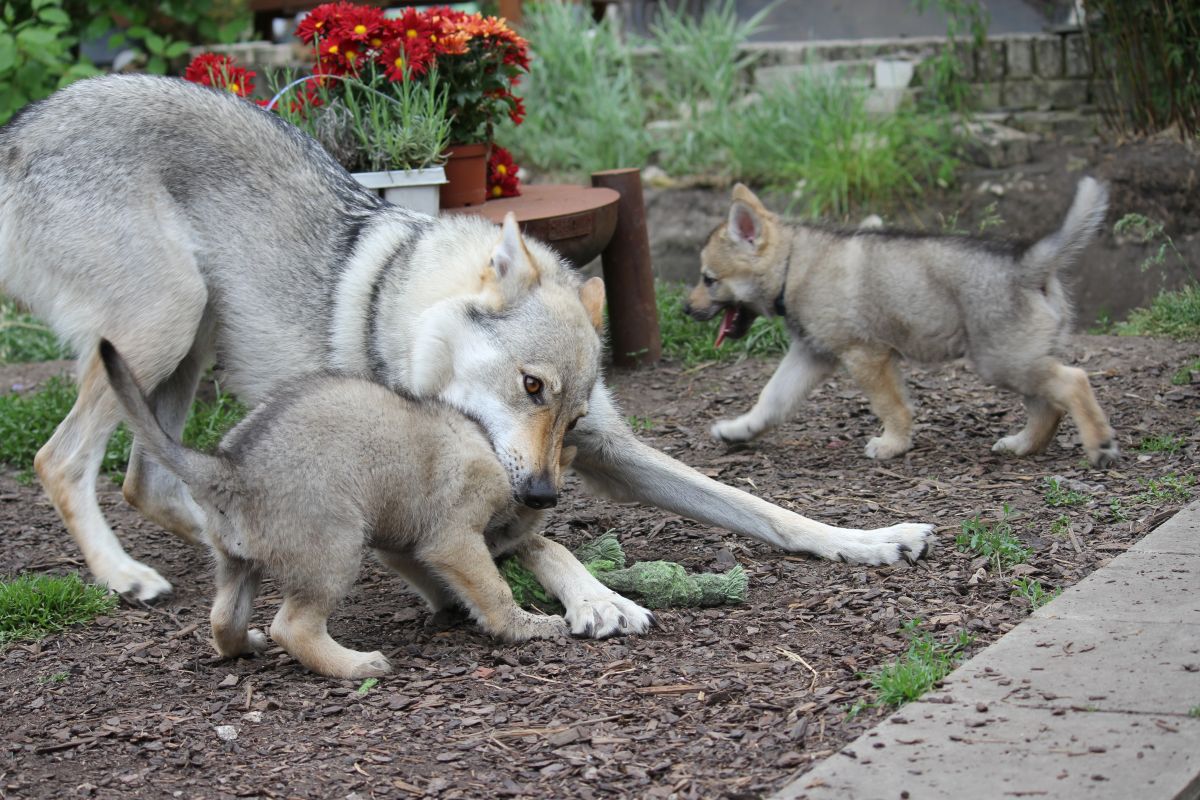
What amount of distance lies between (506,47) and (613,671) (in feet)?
12.7

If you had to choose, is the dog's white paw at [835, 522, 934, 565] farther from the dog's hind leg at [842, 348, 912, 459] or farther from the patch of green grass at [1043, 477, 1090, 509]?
the dog's hind leg at [842, 348, 912, 459]

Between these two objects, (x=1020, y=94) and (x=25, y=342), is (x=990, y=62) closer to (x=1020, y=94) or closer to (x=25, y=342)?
(x=1020, y=94)

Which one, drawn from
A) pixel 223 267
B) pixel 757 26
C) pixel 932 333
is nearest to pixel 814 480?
pixel 932 333

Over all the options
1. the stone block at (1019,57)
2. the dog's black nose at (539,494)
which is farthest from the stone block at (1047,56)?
the dog's black nose at (539,494)

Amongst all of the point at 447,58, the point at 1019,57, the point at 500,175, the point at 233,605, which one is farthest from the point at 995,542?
the point at 1019,57

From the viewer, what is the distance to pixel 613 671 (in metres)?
3.53

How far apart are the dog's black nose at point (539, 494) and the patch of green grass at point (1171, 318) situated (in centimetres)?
459

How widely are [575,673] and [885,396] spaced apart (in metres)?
2.55

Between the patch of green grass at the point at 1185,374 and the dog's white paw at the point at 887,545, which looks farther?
the patch of green grass at the point at 1185,374

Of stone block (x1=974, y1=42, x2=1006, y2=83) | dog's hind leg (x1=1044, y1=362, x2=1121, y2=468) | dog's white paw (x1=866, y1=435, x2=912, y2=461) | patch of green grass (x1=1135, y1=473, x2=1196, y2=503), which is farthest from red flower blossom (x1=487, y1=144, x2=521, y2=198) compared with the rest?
stone block (x1=974, y1=42, x2=1006, y2=83)

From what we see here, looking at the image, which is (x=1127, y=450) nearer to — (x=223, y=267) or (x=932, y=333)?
(x=932, y=333)

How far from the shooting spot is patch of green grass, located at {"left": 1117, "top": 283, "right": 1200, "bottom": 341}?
23.1 ft

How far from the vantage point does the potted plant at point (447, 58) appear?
611 cm

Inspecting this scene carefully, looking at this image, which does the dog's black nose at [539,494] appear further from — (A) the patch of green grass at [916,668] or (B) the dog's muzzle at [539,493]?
(A) the patch of green grass at [916,668]
